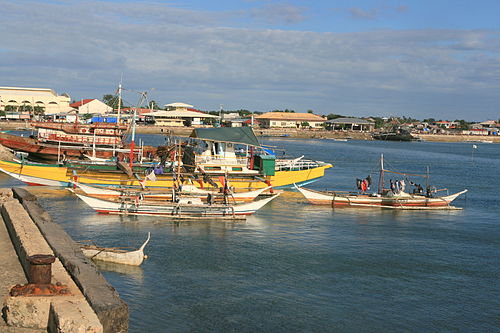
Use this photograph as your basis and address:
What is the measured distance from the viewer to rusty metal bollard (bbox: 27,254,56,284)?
12.2m

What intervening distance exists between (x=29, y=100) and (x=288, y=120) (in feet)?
266

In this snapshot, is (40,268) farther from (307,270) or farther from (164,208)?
(164,208)

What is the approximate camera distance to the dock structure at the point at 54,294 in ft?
36.9

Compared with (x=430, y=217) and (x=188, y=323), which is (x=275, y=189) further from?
(x=188, y=323)

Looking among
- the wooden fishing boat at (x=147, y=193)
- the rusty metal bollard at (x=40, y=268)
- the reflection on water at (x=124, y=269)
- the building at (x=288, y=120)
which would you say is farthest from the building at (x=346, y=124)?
the rusty metal bollard at (x=40, y=268)

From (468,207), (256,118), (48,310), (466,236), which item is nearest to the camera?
(48,310)

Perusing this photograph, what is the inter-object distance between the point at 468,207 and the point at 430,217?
23.5 ft

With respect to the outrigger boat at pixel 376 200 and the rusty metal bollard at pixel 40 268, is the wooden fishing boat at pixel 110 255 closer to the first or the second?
the rusty metal bollard at pixel 40 268

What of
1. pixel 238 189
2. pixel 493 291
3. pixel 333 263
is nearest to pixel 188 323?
pixel 333 263

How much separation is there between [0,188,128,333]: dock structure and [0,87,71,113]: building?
135319 millimetres

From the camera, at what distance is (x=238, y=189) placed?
127 ft

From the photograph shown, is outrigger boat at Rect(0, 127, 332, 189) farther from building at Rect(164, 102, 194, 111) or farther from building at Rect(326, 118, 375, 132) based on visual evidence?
building at Rect(326, 118, 375, 132)

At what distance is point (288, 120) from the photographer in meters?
183

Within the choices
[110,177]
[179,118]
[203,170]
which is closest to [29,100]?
[179,118]
